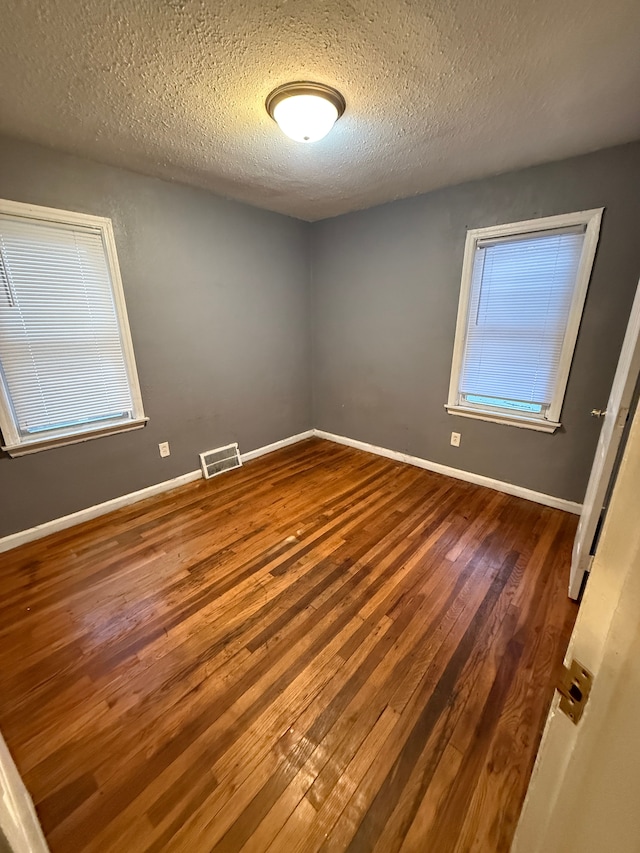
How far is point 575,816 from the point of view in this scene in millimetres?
496

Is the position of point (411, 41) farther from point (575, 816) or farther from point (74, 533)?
point (74, 533)

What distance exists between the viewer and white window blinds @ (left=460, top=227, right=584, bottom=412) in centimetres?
230

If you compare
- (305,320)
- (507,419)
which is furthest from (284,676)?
(305,320)

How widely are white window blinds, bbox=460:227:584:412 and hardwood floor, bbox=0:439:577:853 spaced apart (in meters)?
1.02

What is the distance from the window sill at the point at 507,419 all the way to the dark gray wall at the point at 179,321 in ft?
5.93

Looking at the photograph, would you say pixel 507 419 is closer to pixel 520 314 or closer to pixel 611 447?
pixel 520 314

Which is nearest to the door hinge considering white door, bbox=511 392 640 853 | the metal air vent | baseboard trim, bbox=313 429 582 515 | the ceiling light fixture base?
white door, bbox=511 392 640 853

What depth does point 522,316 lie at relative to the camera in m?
2.49

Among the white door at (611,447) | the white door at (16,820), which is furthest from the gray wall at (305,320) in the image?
the white door at (16,820)

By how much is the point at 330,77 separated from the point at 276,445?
9.68 ft

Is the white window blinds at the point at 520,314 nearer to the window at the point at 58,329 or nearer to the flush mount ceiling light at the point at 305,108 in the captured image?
the flush mount ceiling light at the point at 305,108

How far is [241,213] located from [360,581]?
121 inches

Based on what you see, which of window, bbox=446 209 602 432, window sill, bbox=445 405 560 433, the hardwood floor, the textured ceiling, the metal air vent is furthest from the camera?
the metal air vent

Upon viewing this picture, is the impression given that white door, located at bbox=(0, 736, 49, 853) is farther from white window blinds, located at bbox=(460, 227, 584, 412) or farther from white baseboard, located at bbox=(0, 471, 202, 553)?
white window blinds, located at bbox=(460, 227, 584, 412)
